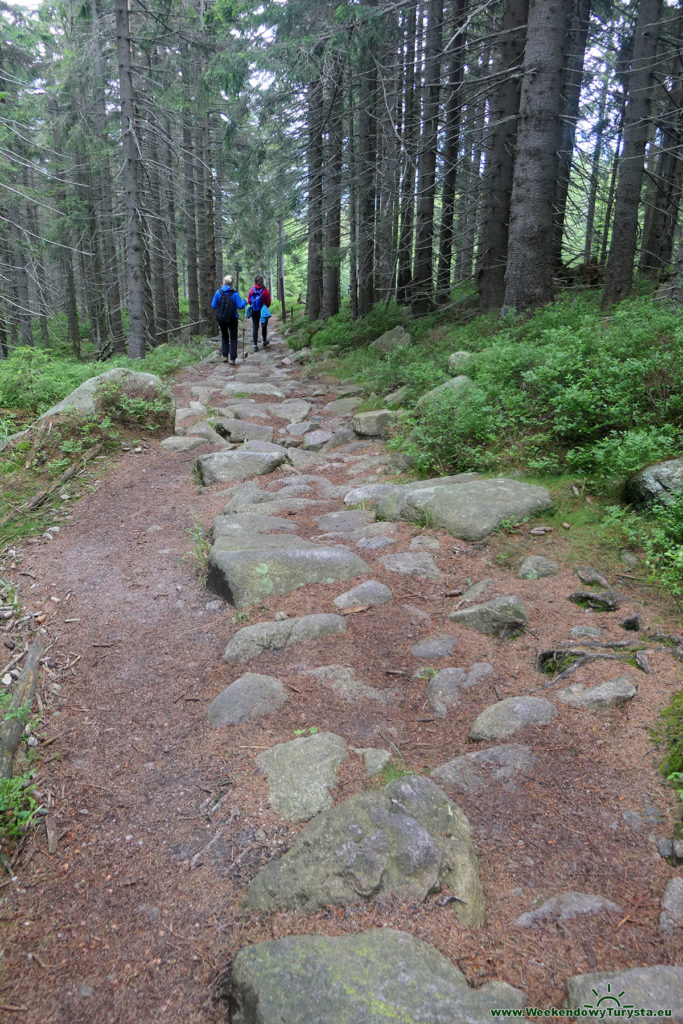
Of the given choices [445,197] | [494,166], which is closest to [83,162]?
[445,197]

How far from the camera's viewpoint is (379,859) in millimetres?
2232

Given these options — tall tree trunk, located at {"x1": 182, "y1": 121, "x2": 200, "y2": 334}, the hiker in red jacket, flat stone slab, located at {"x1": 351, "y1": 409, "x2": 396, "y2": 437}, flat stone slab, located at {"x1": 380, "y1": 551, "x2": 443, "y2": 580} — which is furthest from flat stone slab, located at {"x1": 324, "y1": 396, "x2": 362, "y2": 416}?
tall tree trunk, located at {"x1": 182, "y1": 121, "x2": 200, "y2": 334}

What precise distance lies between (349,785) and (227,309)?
1449cm

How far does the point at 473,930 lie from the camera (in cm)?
205

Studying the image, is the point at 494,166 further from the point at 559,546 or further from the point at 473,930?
the point at 473,930

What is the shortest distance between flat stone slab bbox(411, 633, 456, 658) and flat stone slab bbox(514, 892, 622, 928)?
1676 mm

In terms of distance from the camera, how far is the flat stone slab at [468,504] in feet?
16.8

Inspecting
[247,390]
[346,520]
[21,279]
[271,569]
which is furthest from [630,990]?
[21,279]

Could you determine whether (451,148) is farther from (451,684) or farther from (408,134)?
(451,684)

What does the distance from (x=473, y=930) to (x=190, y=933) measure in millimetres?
1029

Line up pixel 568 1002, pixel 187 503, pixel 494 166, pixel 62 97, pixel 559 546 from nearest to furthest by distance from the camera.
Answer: pixel 568 1002 → pixel 559 546 → pixel 187 503 → pixel 494 166 → pixel 62 97

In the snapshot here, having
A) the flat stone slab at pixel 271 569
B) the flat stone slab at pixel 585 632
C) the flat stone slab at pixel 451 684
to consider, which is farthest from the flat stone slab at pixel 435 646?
the flat stone slab at pixel 271 569

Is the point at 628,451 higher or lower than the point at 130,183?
lower

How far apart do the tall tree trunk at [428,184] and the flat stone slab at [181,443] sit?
707cm
